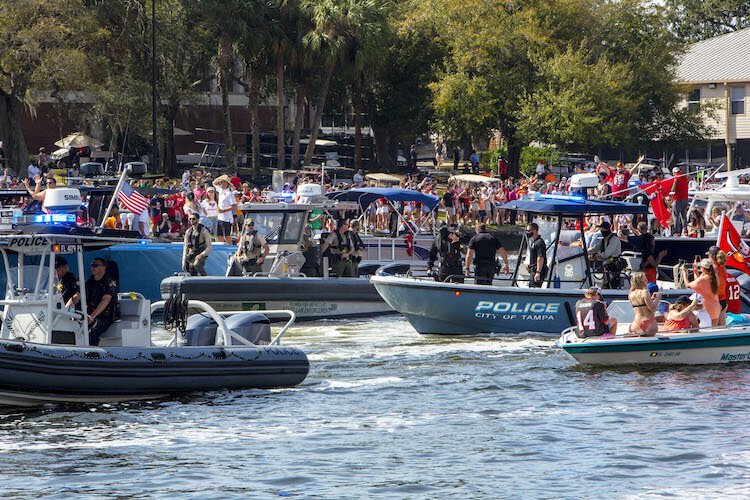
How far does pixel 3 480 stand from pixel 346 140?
4919 cm

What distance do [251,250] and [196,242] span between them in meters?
1.05

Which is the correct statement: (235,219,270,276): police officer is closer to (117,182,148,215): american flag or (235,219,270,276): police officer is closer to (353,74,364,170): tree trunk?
(117,182,148,215): american flag

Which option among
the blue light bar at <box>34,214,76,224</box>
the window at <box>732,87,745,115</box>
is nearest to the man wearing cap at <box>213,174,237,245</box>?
the blue light bar at <box>34,214,76,224</box>

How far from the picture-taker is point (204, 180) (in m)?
36.6

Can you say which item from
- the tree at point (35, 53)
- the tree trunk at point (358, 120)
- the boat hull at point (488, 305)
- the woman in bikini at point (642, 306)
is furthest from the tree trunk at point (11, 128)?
the woman in bikini at point (642, 306)

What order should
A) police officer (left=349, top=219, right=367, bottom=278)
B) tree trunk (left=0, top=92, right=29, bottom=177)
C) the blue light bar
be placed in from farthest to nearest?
tree trunk (left=0, top=92, right=29, bottom=177) → police officer (left=349, top=219, right=367, bottom=278) → the blue light bar

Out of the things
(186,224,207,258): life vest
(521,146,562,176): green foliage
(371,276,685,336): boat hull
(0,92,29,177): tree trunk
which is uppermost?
(0,92,29,177): tree trunk

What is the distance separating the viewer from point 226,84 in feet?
170

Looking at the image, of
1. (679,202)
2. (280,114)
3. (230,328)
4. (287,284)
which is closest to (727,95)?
(280,114)

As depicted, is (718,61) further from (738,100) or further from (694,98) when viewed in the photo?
(738,100)

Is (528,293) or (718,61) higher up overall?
(718,61)

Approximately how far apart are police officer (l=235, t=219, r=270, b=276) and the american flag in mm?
2276

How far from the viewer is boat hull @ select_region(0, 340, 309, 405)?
592 inches

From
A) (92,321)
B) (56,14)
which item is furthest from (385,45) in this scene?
(92,321)
